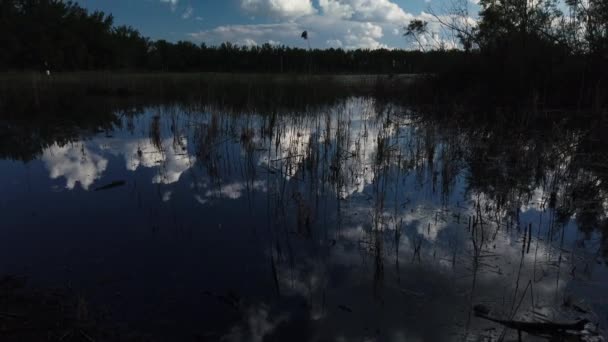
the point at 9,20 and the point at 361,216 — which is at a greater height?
the point at 9,20

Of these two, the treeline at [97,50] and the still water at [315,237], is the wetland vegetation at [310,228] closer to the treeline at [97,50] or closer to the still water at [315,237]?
Result: the still water at [315,237]

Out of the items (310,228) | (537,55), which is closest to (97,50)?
(537,55)

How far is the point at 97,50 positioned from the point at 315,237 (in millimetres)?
47731

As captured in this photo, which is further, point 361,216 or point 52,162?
point 52,162

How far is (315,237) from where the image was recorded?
3.47 meters

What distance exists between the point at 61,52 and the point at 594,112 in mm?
43375

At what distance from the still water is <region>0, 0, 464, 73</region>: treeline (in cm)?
2115

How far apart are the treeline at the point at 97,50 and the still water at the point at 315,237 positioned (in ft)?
69.4

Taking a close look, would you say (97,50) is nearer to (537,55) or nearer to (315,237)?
(537,55)

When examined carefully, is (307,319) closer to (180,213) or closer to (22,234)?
(180,213)

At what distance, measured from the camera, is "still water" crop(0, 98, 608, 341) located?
2.38 meters

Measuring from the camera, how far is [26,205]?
4070mm

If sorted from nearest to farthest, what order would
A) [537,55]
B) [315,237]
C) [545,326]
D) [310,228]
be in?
[545,326] → [315,237] → [310,228] → [537,55]

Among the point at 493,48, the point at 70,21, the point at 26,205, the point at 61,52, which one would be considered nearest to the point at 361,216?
the point at 26,205
